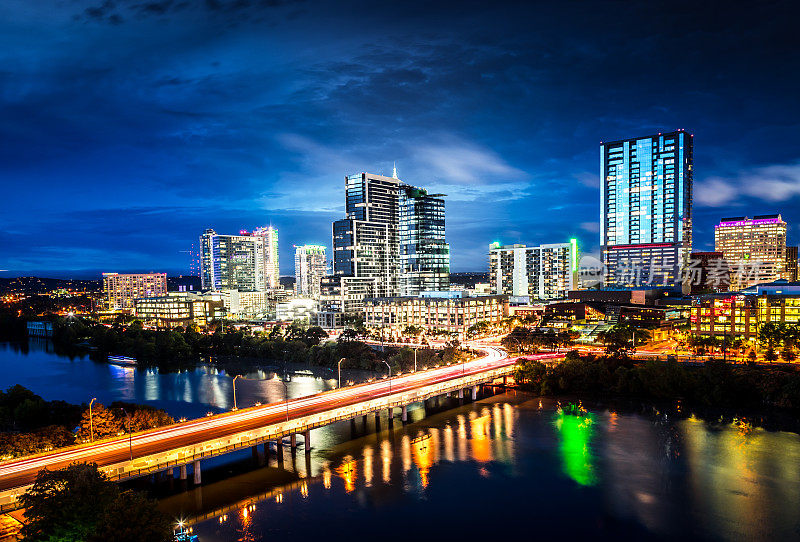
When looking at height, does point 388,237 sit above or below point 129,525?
above

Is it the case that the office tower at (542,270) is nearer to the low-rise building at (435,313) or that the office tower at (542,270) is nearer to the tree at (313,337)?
the low-rise building at (435,313)

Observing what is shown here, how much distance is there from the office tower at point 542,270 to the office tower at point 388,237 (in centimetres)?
3885

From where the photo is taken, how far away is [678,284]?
15800 cm

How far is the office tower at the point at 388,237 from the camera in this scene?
153625 mm

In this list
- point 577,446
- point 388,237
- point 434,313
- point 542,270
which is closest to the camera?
point 577,446

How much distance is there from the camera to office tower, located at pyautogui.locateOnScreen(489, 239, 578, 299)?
18662 cm

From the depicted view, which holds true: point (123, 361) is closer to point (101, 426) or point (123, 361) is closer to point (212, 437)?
point (101, 426)

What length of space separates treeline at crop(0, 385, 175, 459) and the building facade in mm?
70893

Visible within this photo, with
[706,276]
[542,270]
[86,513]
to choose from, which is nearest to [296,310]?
[542,270]

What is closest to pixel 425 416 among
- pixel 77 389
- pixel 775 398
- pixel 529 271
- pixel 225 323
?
pixel 775 398

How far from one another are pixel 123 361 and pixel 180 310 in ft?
211

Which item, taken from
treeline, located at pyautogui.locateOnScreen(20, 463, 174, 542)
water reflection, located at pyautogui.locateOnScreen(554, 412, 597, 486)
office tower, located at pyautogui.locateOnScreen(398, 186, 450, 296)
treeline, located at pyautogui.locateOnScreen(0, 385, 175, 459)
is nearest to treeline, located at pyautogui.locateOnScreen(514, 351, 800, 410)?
water reflection, located at pyautogui.locateOnScreen(554, 412, 597, 486)

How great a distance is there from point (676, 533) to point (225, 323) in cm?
13197

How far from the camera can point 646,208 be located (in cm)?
16575
